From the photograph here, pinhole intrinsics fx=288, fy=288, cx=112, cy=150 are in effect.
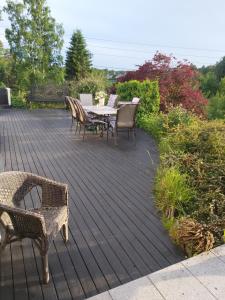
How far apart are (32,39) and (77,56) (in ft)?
24.4

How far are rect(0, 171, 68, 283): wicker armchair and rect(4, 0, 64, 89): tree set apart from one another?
48.1 feet

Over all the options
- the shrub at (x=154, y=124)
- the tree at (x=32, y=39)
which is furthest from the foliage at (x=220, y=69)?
the shrub at (x=154, y=124)

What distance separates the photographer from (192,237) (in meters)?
2.65

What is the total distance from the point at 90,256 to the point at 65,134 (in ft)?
17.4

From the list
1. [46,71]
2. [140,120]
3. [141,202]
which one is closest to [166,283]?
[141,202]

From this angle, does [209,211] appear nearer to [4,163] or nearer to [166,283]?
[166,283]

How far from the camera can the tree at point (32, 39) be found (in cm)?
1638

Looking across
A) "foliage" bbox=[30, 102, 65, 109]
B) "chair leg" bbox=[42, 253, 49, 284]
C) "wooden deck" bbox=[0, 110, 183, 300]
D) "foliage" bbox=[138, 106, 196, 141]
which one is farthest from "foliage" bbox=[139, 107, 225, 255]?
"foliage" bbox=[30, 102, 65, 109]

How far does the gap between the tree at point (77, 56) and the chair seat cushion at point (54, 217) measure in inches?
871

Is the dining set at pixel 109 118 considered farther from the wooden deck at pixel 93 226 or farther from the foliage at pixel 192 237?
the foliage at pixel 192 237

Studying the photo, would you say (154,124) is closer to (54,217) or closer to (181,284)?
(54,217)

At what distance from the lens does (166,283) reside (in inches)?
87.6

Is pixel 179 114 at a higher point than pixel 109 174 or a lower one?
higher

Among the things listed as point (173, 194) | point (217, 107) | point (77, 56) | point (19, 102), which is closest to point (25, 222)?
point (173, 194)
